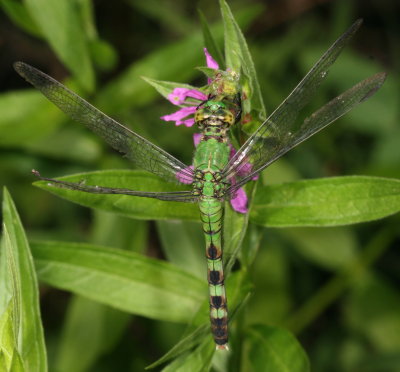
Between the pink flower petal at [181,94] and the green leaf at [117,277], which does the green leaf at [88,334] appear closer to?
the green leaf at [117,277]

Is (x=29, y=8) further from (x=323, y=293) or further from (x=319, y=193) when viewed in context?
(x=323, y=293)

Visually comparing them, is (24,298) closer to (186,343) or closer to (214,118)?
(186,343)

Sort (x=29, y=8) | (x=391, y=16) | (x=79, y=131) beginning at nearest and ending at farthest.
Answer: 1. (x=29, y=8)
2. (x=79, y=131)
3. (x=391, y=16)

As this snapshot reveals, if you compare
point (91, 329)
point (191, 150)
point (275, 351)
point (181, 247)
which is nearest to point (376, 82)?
point (275, 351)

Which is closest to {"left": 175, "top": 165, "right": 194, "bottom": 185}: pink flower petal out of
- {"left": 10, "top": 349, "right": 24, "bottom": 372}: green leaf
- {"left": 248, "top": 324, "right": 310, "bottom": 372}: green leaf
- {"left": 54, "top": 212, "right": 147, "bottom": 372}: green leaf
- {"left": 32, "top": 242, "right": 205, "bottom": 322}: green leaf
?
{"left": 32, "top": 242, "right": 205, "bottom": 322}: green leaf

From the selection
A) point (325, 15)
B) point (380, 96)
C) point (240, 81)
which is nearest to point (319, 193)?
point (240, 81)
